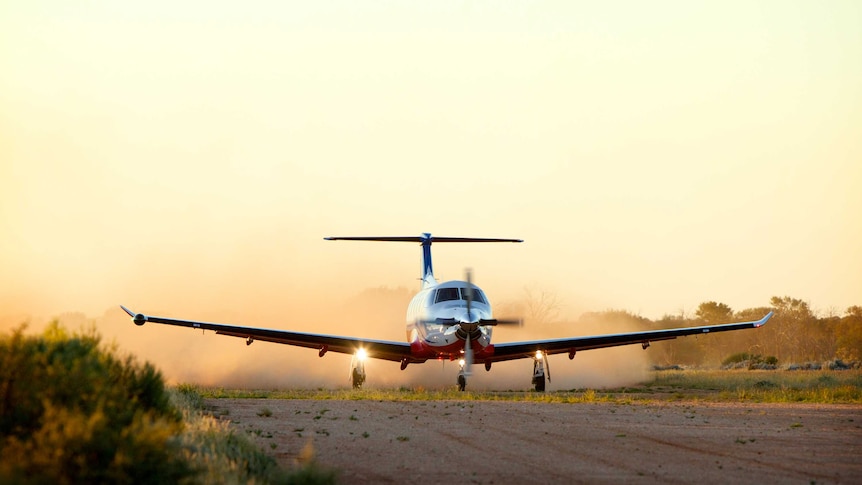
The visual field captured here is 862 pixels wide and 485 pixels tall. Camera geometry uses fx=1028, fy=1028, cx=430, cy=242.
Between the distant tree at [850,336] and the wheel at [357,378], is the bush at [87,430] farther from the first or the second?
the distant tree at [850,336]

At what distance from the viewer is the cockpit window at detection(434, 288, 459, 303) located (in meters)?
39.0

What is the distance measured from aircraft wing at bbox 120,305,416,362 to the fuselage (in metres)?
1.98

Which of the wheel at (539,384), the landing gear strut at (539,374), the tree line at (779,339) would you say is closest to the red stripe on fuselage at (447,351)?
the landing gear strut at (539,374)

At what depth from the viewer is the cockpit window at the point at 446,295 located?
128 feet

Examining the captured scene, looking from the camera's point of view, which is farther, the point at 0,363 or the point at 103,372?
the point at 103,372

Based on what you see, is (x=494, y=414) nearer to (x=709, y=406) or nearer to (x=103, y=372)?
(x=709, y=406)

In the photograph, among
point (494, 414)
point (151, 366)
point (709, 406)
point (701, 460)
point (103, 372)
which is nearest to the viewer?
point (103, 372)

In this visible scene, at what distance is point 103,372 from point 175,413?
3038mm

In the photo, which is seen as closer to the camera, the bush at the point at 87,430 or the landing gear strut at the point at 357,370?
the bush at the point at 87,430

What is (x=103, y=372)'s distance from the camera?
12.8m

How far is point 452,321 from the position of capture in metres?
37.9

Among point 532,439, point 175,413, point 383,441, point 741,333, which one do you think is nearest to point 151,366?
point 175,413

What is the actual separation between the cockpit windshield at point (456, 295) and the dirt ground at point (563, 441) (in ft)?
31.8

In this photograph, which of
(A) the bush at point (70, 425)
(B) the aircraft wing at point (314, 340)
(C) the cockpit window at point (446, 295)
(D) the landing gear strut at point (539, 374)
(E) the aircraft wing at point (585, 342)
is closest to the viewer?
(A) the bush at point (70, 425)
